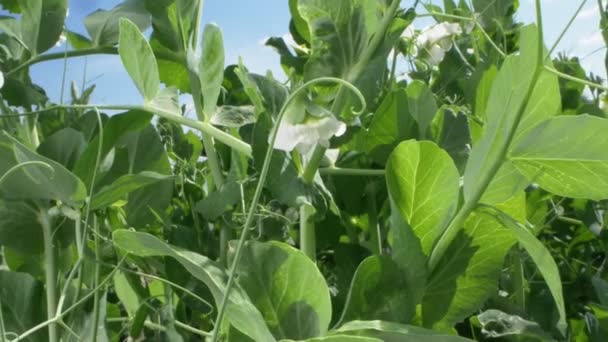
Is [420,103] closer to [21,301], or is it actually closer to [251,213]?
[251,213]

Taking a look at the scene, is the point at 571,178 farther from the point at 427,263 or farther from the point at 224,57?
the point at 224,57

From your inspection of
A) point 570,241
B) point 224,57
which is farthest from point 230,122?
point 570,241

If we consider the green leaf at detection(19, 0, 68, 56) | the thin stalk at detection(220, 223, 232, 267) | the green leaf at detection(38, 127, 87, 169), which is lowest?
the thin stalk at detection(220, 223, 232, 267)

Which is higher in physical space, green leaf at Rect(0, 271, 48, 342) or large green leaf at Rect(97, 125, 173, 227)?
large green leaf at Rect(97, 125, 173, 227)

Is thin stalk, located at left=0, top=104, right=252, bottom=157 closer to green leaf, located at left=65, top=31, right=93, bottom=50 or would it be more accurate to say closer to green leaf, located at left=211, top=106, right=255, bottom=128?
green leaf, located at left=211, top=106, right=255, bottom=128

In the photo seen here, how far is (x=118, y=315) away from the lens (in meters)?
0.57

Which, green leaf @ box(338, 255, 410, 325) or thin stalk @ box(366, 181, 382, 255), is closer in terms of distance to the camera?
green leaf @ box(338, 255, 410, 325)

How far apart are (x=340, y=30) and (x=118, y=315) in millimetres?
297

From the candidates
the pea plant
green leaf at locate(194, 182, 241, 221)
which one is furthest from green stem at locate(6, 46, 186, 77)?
green leaf at locate(194, 182, 241, 221)

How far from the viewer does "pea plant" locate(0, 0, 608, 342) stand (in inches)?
13.7

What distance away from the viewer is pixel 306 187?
0.38 meters

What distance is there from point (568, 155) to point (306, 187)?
0.40 ft

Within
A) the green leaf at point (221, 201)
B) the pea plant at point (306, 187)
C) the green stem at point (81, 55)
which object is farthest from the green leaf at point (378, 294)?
the green stem at point (81, 55)

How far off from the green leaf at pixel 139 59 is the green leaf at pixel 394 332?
185mm
